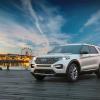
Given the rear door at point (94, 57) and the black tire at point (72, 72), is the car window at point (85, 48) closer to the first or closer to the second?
the rear door at point (94, 57)

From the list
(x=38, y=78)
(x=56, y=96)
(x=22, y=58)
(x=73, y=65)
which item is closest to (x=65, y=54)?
(x=73, y=65)

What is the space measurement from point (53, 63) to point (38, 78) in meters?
1.56

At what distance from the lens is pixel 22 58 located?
7820 inches

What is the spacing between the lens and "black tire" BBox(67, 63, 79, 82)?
16.9 m

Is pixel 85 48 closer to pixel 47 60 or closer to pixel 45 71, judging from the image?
pixel 47 60

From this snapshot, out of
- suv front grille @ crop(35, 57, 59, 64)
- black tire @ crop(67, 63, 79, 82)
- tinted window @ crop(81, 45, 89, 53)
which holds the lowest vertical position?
black tire @ crop(67, 63, 79, 82)

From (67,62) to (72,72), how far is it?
49cm

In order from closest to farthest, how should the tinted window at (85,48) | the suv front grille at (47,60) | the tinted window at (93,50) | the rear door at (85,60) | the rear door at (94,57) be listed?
the suv front grille at (47,60) < the rear door at (85,60) < the tinted window at (85,48) < the rear door at (94,57) < the tinted window at (93,50)

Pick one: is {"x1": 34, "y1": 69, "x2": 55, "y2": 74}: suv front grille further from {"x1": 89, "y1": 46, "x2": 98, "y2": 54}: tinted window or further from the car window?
{"x1": 89, "y1": 46, "x2": 98, "y2": 54}: tinted window

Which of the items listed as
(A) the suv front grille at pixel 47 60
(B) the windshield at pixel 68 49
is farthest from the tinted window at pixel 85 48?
(A) the suv front grille at pixel 47 60

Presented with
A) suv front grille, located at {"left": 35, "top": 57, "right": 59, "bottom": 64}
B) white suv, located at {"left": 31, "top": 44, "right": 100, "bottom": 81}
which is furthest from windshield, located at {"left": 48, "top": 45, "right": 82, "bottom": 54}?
suv front grille, located at {"left": 35, "top": 57, "right": 59, "bottom": 64}

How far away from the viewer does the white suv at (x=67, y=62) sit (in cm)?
1686

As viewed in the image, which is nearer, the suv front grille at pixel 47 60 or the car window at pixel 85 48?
the suv front grille at pixel 47 60

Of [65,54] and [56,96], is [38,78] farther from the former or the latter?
[56,96]
